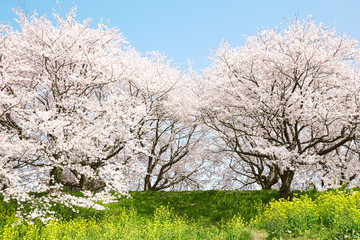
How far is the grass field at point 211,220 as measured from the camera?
8852 mm

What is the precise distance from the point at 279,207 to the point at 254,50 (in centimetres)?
747

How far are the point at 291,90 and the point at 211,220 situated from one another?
681 cm

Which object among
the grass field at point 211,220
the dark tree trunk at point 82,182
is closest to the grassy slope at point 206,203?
the grass field at point 211,220

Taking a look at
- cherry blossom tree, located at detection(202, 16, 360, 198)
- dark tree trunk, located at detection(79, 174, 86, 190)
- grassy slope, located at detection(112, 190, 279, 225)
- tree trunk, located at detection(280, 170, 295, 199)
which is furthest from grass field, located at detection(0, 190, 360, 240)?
dark tree trunk, located at detection(79, 174, 86, 190)

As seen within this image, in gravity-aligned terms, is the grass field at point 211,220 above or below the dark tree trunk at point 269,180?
below

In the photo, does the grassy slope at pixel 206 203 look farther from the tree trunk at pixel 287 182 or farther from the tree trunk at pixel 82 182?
the tree trunk at pixel 82 182

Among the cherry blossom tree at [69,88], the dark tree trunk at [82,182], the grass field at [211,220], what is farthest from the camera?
the dark tree trunk at [82,182]

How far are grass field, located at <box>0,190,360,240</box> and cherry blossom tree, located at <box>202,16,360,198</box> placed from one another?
2182 mm

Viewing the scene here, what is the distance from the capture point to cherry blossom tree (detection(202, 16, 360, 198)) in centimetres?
1272

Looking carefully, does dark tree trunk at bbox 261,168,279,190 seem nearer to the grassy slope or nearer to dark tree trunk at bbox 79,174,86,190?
the grassy slope

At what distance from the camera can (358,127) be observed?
526 inches

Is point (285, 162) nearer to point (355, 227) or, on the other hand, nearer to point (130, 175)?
point (355, 227)

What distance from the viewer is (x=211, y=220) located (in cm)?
1274

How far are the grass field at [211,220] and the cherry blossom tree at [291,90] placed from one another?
2.18 meters
